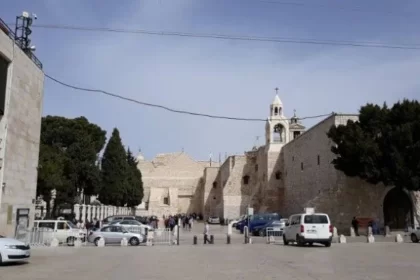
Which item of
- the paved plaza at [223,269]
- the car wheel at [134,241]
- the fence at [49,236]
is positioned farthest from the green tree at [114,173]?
the paved plaza at [223,269]

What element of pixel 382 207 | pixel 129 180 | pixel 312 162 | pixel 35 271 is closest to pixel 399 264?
pixel 35 271

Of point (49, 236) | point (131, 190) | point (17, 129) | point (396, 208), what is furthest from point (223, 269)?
point (131, 190)

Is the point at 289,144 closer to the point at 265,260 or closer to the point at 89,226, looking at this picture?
the point at 89,226

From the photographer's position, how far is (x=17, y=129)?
66.0 ft

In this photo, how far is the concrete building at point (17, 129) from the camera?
18.7 meters

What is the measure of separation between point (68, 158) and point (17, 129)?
1889 cm

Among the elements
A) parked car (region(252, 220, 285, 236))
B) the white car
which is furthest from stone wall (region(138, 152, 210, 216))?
the white car

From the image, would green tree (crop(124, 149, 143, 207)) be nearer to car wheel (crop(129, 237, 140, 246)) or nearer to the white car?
car wheel (crop(129, 237, 140, 246))

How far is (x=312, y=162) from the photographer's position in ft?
138

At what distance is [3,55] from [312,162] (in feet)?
98.3

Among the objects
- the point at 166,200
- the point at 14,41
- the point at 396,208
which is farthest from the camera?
the point at 166,200

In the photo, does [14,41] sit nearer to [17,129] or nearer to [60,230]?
[17,129]

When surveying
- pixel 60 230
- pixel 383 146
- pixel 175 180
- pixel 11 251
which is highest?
pixel 175 180

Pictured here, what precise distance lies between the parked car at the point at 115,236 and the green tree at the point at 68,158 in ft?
30.0
